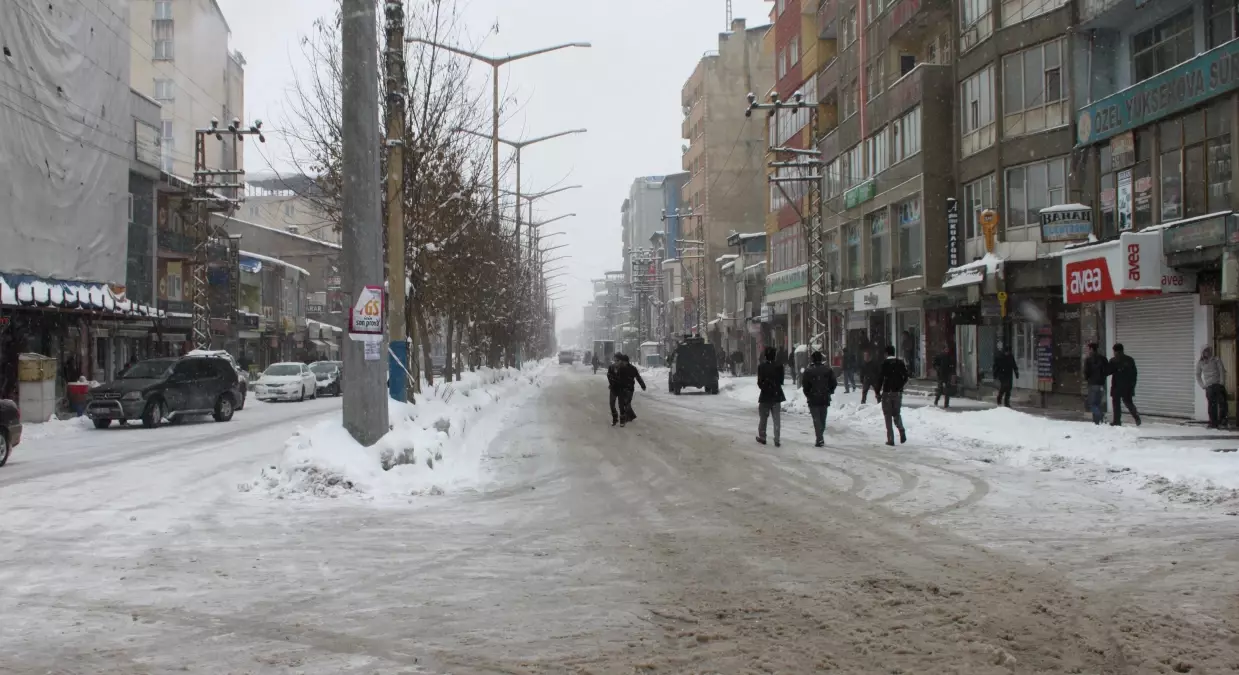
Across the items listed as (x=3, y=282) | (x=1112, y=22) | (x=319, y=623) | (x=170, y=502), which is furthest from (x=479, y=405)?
(x=319, y=623)

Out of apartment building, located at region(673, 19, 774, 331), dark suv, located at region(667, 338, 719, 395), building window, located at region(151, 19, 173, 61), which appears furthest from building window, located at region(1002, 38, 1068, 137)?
building window, located at region(151, 19, 173, 61)

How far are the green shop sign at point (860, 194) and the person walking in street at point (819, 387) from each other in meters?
24.1

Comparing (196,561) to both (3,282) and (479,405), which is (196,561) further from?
(3,282)

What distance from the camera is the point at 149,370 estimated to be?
28.0 m

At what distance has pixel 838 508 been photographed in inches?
446

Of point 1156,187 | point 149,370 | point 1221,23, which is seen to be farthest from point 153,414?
point 1221,23

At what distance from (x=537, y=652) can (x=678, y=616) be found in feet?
3.61

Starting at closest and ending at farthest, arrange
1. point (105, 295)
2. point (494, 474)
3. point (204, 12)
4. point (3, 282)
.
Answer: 1. point (494, 474)
2. point (3, 282)
3. point (105, 295)
4. point (204, 12)

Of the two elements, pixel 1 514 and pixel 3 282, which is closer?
pixel 1 514

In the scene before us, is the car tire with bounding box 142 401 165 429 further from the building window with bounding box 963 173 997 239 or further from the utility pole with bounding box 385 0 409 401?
the building window with bounding box 963 173 997 239

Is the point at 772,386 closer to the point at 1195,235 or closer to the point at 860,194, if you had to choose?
the point at 1195,235

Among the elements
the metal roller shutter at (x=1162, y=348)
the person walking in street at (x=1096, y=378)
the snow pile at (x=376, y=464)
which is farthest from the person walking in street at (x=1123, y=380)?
the snow pile at (x=376, y=464)

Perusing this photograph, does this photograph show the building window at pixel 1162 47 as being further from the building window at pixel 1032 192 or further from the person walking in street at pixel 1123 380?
the person walking in street at pixel 1123 380

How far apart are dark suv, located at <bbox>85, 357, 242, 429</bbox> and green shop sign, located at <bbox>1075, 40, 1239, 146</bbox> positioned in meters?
23.1
